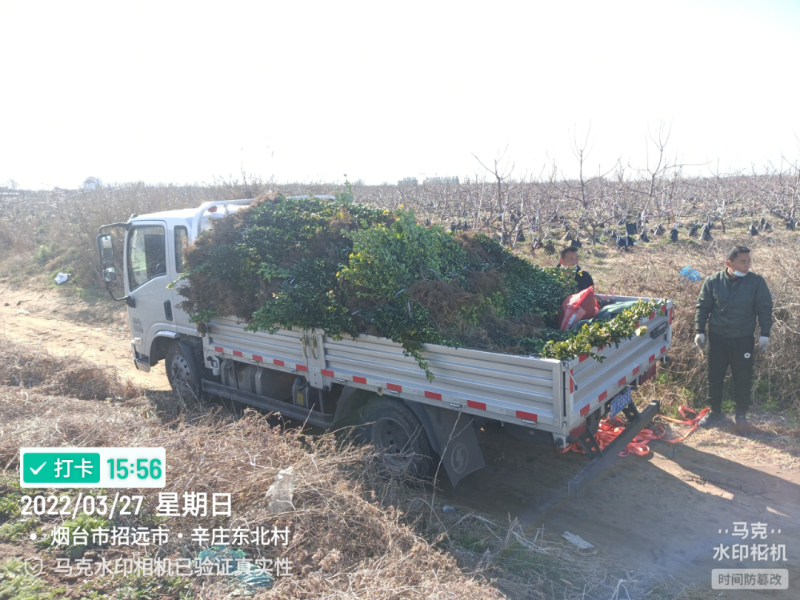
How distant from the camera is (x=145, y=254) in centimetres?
690

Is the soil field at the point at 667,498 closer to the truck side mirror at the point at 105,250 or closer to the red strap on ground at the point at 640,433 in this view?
the red strap on ground at the point at 640,433

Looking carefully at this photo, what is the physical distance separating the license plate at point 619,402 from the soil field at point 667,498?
73cm

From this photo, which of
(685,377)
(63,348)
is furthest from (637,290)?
(63,348)

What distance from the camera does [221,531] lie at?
3.33 meters

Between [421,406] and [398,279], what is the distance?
1.13 metres

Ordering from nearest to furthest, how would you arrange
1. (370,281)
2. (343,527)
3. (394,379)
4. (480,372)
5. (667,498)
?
(343,527) → (480,372) → (394,379) → (667,498) → (370,281)

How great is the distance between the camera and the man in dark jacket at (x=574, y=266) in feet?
20.5

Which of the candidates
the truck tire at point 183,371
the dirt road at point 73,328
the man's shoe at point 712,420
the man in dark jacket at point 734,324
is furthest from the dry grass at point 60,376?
the man in dark jacket at point 734,324

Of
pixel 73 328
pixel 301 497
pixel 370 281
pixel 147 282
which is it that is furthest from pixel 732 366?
pixel 73 328

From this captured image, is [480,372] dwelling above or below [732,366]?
above

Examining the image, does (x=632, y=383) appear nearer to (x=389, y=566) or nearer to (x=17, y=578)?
(x=389, y=566)

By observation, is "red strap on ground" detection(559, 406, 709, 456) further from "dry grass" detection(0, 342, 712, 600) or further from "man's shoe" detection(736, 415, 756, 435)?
"dry grass" detection(0, 342, 712, 600)

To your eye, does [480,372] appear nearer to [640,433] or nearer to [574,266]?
[640,433]

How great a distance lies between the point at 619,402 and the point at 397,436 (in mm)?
1917
